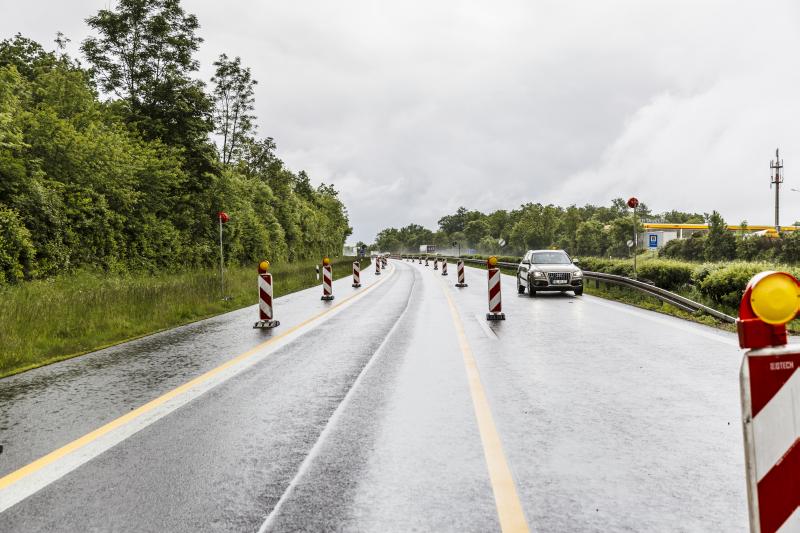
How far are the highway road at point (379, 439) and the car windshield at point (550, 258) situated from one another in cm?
1094

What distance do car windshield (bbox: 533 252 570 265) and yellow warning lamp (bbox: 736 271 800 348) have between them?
60.8 feet

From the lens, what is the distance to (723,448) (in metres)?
4.29

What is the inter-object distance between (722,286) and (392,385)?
10.7 meters

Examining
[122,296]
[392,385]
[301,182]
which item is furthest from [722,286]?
[301,182]

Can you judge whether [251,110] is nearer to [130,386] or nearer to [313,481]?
[130,386]

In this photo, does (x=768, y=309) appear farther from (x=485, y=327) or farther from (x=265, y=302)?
(x=265, y=302)

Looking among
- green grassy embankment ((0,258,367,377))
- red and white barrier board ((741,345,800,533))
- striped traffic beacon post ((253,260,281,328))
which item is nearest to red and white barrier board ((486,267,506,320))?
striped traffic beacon post ((253,260,281,328))

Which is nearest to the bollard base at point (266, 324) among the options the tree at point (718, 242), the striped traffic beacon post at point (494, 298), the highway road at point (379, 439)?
the highway road at point (379, 439)

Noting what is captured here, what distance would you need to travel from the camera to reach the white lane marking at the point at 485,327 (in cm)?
1035

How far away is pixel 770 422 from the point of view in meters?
2.05

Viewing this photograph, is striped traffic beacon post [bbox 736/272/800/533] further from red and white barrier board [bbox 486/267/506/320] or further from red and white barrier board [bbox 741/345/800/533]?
red and white barrier board [bbox 486/267/506/320]

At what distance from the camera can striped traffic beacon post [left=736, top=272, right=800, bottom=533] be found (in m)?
2.04

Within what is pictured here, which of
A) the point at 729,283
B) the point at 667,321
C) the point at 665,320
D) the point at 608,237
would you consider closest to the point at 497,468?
the point at 667,321

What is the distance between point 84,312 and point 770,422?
12.7 metres
